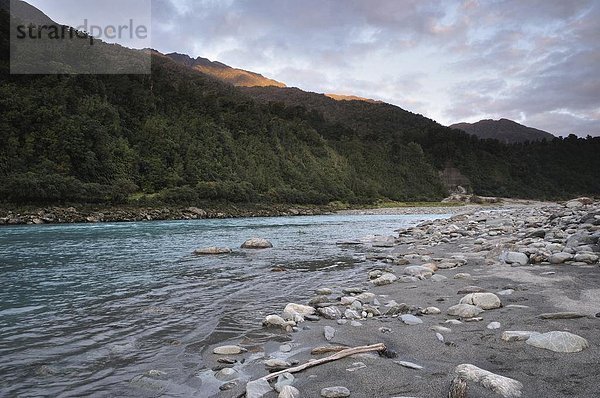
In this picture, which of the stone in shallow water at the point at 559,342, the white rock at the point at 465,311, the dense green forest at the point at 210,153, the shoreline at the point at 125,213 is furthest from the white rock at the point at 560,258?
the dense green forest at the point at 210,153

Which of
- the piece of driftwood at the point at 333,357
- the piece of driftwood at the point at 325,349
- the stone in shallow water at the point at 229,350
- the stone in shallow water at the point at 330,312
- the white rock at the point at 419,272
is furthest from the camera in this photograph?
the white rock at the point at 419,272

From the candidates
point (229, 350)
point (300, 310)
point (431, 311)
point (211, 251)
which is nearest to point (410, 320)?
point (431, 311)

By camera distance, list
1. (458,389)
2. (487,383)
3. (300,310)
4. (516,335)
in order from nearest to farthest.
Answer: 1. (458,389)
2. (487,383)
3. (516,335)
4. (300,310)

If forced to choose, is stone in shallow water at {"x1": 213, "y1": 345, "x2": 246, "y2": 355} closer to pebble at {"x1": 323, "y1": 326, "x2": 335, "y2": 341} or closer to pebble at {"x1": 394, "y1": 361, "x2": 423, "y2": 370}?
pebble at {"x1": 323, "y1": 326, "x2": 335, "y2": 341}

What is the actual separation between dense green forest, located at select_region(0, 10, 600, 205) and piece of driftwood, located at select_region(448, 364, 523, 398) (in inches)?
2264

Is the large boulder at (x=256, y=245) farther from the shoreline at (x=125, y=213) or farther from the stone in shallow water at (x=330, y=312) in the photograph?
the shoreline at (x=125, y=213)

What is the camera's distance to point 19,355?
168 inches

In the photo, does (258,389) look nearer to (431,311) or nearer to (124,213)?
(431,311)

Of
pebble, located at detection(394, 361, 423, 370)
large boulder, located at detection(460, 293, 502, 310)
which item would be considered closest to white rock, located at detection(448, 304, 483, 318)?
large boulder, located at detection(460, 293, 502, 310)

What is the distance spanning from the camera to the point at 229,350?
14.2 ft

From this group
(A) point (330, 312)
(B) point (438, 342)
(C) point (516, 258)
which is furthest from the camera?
(C) point (516, 258)

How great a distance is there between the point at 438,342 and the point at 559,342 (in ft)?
3.91

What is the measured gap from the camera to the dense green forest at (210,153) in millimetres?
61656

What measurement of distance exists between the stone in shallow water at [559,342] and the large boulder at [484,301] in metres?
1.61
